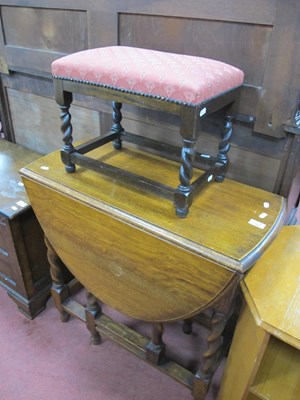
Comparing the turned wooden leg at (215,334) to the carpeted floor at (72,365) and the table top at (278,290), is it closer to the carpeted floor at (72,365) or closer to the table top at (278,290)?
the table top at (278,290)

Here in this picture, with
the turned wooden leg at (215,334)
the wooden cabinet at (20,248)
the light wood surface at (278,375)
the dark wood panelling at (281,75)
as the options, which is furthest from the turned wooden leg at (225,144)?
the wooden cabinet at (20,248)

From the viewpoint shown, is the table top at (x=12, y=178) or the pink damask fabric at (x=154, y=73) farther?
the table top at (x=12, y=178)

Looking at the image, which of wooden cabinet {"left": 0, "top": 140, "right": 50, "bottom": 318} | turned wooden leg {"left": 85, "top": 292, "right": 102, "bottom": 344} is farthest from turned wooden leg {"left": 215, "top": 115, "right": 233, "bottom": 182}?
wooden cabinet {"left": 0, "top": 140, "right": 50, "bottom": 318}

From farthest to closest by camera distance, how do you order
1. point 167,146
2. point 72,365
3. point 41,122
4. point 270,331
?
point 41,122
point 72,365
point 167,146
point 270,331

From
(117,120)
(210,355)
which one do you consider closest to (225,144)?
(117,120)

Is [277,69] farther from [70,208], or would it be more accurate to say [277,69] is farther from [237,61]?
[70,208]

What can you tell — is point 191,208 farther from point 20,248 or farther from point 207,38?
point 20,248

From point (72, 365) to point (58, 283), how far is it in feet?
1.14

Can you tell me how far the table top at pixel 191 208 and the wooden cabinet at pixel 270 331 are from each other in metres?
0.09

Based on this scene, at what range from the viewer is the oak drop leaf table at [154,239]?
0.85 m

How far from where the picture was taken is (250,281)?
2.88ft

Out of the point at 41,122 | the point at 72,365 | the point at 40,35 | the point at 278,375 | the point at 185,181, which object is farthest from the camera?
the point at 41,122

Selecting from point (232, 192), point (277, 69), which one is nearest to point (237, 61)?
point (277, 69)

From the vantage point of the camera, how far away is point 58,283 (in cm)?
142
